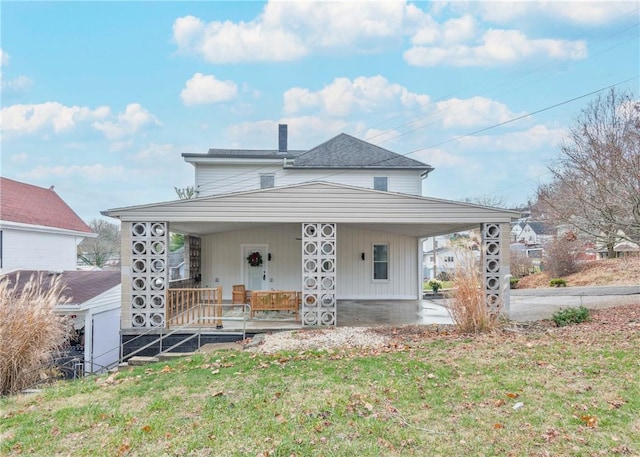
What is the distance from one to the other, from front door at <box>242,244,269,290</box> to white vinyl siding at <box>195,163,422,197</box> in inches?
129

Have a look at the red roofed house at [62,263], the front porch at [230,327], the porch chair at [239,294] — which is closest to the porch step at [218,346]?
the front porch at [230,327]

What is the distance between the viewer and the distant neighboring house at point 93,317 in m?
9.56

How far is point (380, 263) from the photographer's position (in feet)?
43.1

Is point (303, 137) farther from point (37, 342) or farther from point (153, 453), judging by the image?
point (153, 453)

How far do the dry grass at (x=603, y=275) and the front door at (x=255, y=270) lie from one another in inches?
534

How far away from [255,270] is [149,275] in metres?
4.92

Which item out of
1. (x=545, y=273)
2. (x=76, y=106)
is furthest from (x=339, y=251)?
(x=76, y=106)

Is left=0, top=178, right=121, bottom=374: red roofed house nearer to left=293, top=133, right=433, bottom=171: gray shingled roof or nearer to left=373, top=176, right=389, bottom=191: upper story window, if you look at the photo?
left=293, top=133, right=433, bottom=171: gray shingled roof

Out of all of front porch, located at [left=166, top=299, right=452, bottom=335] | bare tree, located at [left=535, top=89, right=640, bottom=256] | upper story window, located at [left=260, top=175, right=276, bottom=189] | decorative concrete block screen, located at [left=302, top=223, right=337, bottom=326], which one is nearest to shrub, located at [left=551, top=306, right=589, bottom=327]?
front porch, located at [left=166, top=299, right=452, bottom=335]

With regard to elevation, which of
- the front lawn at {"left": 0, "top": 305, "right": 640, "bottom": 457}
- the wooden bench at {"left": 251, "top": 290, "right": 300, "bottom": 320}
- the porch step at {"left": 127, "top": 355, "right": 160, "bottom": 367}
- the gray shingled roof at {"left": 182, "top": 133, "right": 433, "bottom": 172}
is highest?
the gray shingled roof at {"left": 182, "top": 133, "right": 433, "bottom": 172}

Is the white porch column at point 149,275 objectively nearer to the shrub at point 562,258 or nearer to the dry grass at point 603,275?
the dry grass at point 603,275

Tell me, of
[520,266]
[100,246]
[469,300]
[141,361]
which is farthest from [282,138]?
[100,246]

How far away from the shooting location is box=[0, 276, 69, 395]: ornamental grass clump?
16.8 ft

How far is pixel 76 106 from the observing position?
17.8 metres
